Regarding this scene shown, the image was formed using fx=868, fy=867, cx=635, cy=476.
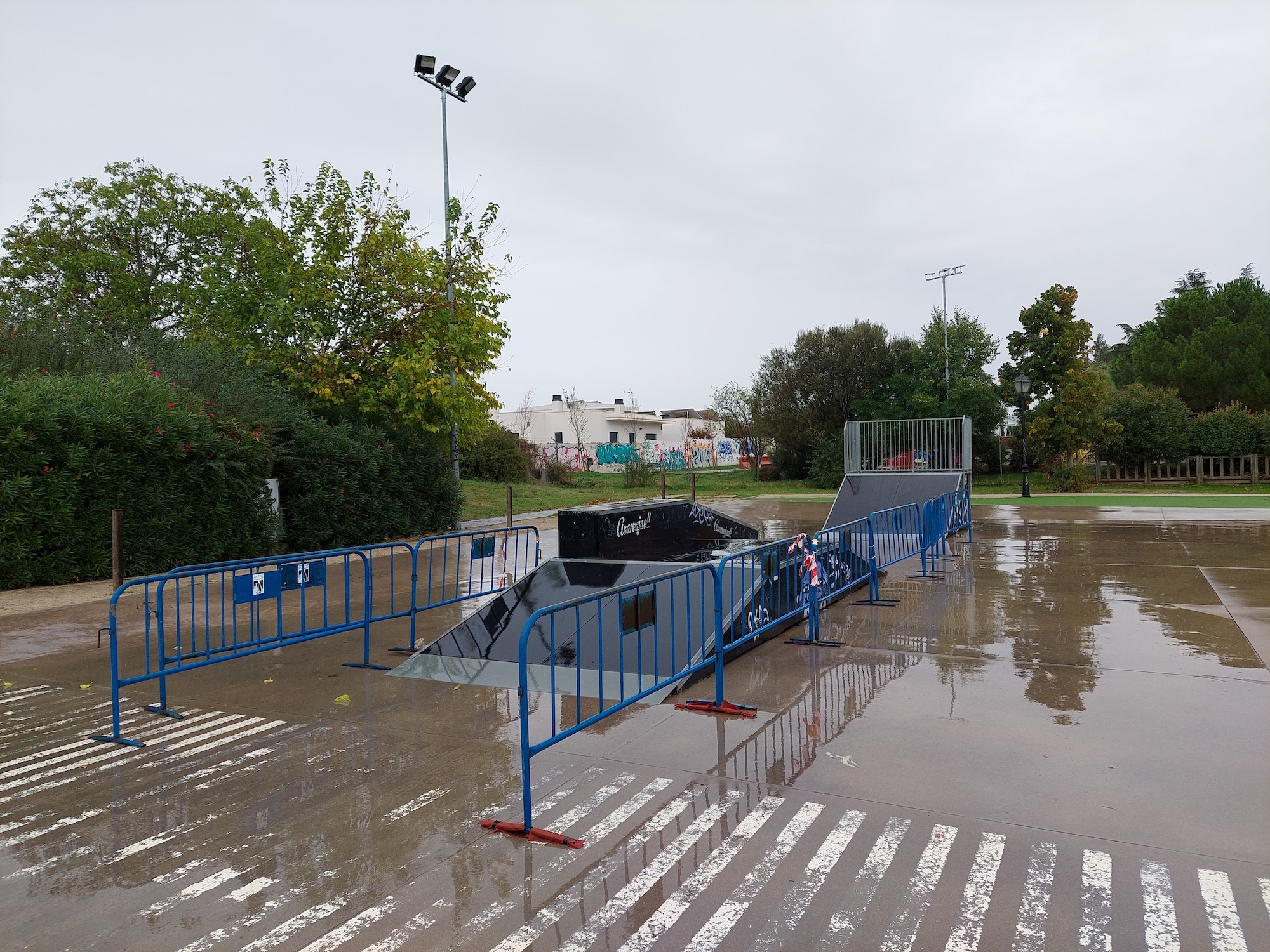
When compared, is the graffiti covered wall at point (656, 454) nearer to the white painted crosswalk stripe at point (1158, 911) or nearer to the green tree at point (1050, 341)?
the green tree at point (1050, 341)

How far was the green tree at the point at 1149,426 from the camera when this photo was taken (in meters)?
33.8

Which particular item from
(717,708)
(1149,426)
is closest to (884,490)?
(717,708)

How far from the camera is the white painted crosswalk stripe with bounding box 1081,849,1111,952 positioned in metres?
3.14

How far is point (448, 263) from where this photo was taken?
19344mm

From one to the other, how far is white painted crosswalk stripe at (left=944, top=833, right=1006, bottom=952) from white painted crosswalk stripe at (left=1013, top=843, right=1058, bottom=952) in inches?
4.9

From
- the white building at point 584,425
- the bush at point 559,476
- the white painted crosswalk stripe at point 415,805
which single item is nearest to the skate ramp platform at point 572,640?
the white painted crosswalk stripe at point 415,805

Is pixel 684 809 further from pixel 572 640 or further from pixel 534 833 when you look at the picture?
pixel 572 640

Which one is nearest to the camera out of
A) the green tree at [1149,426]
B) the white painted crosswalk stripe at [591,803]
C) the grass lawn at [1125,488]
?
the white painted crosswalk stripe at [591,803]

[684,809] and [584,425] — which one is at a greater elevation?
[584,425]

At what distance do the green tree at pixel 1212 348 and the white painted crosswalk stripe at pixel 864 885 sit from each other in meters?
43.0

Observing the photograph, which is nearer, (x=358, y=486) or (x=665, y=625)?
(x=665, y=625)

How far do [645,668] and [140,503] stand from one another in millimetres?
9460

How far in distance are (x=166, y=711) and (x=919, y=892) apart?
5.22m

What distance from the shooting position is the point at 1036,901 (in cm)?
341
